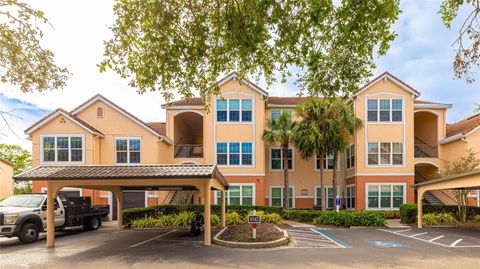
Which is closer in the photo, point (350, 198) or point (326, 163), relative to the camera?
point (350, 198)

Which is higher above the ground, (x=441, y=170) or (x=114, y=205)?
(x=441, y=170)

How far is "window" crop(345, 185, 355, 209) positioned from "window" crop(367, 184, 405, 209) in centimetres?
136

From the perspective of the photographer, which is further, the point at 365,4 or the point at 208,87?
the point at 208,87

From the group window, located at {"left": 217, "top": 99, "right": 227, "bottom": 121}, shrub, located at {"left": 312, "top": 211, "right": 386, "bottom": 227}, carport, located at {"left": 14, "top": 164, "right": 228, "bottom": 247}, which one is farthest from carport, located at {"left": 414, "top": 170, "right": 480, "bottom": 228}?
window, located at {"left": 217, "top": 99, "right": 227, "bottom": 121}

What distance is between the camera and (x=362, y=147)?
25844 mm

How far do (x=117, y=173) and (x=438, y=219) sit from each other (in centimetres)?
1846

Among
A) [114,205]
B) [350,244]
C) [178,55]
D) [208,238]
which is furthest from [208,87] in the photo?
[114,205]

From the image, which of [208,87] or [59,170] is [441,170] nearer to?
[208,87]

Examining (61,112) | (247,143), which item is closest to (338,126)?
(247,143)

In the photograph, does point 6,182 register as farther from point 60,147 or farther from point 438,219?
point 438,219

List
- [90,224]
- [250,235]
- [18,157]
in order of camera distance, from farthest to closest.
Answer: [18,157] < [90,224] < [250,235]

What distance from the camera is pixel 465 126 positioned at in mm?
27094

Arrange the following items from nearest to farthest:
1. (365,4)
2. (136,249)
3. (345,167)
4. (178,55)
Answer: (365,4) → (178,55) → (136,249) → (345,167)

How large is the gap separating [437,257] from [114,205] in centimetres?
2145
